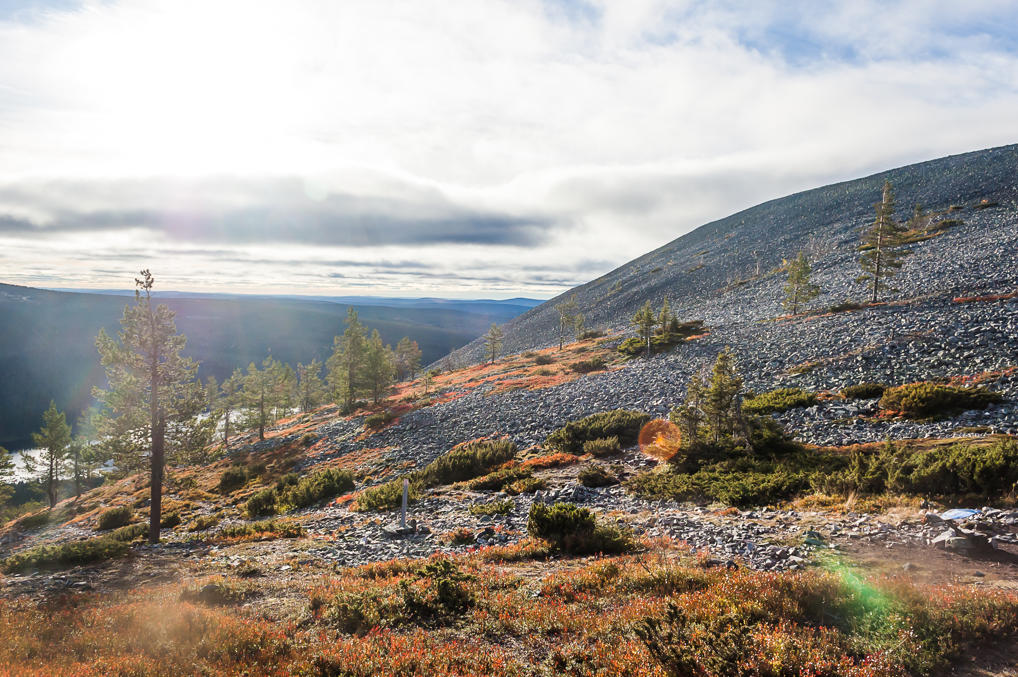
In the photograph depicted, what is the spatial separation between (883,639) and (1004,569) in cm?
395

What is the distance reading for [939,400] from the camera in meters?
16.5

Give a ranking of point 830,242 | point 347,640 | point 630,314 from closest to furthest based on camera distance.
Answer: point 347,640 < point 830,242 < point 630,314

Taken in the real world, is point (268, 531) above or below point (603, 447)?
below

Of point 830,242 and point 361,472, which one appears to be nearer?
point 361,472

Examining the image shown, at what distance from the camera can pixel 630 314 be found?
95438mm

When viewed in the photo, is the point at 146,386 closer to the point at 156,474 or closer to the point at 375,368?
the point at 156,474

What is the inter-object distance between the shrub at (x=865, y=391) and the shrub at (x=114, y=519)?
4117cm

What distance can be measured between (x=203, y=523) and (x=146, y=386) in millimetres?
8116

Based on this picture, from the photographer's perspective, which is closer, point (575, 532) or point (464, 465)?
point (575, 532)

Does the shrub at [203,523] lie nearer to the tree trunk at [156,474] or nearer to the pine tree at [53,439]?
the tree trunk at [156,474]

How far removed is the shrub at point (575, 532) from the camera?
11.0 m

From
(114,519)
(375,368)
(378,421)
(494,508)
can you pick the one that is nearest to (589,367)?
(378,421)

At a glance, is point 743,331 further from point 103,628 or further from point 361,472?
point 103,628

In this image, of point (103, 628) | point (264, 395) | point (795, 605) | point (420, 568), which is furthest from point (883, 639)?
point (264, 395)
